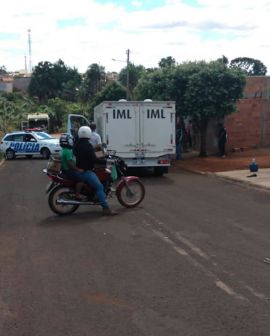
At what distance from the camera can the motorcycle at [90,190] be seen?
11.4m

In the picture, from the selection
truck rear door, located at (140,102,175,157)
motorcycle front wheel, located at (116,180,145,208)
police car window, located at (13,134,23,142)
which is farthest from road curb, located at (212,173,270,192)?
police car window, located at (13,134,23,142)

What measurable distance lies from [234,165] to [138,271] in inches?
633

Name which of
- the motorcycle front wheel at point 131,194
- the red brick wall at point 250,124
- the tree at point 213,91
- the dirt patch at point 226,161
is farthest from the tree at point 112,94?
the motorcycle front wheel at point 131,194

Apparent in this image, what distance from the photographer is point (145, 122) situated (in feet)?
63.7

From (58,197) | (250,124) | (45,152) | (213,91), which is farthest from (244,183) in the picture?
(45,152)

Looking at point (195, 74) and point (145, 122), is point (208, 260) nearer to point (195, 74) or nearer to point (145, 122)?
point (145, 122)

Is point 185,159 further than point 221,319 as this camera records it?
Yes

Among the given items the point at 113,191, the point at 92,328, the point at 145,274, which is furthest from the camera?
the point at 113,191

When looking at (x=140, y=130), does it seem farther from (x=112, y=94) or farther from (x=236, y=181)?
(x=112, y=94)

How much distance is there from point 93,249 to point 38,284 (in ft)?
6.14

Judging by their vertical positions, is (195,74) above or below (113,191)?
above

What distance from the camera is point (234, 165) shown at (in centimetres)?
2252

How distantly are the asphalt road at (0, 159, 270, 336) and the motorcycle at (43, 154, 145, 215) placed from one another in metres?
0.25

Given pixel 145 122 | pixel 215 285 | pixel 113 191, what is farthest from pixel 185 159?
pixel 215 285
